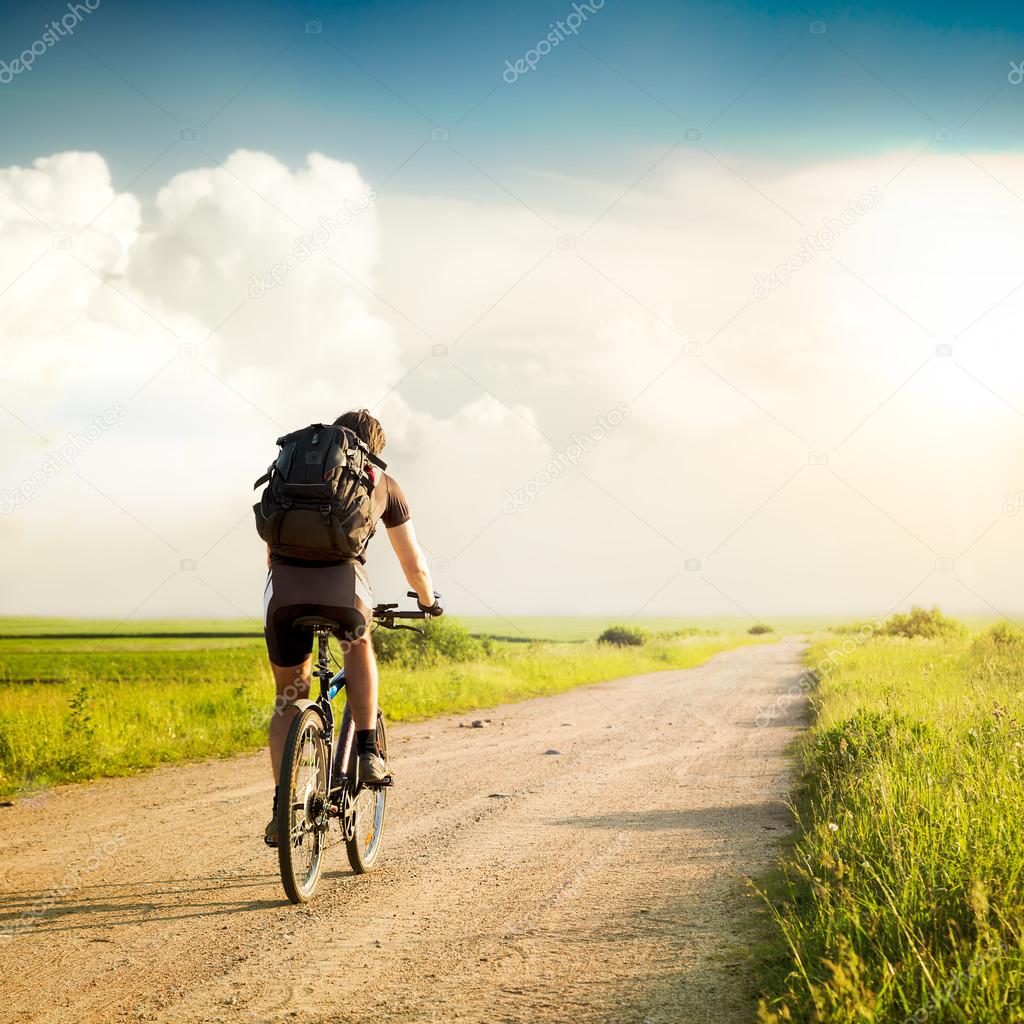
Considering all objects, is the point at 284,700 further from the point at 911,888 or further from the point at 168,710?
the point at 168,710

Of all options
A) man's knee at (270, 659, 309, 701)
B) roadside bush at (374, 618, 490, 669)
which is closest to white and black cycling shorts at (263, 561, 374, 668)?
man's knee at (270, 659, 309, 701)

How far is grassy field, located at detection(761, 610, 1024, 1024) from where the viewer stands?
2.94m

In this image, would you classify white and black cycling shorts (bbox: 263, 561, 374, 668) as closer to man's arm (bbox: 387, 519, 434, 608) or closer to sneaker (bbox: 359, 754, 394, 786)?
man's arm (bbox: 387, 519, 434, 608)

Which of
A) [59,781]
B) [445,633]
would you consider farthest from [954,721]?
→ [445,633]

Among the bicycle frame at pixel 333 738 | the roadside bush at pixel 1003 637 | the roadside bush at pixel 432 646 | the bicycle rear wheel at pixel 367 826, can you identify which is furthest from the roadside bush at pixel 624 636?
the bicycle frame at pixel 333 738

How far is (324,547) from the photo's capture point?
14.9 ft

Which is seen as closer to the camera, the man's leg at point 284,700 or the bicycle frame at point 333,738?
the man's leg at point 284,700

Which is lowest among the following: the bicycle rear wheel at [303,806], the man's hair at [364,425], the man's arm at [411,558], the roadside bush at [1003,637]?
the roadside bush at [1003,637]

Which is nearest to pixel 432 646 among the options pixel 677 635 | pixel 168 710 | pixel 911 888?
pixel 168 710

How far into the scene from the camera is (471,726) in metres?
13.8

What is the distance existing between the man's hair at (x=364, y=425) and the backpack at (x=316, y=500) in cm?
40

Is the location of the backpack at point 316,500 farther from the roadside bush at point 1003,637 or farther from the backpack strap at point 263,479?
the roadside bush at point 1003,637

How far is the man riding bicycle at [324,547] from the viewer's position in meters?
4.52

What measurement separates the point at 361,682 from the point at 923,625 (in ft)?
143
